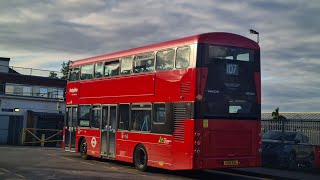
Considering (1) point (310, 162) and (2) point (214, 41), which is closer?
(2) point (214, 41)

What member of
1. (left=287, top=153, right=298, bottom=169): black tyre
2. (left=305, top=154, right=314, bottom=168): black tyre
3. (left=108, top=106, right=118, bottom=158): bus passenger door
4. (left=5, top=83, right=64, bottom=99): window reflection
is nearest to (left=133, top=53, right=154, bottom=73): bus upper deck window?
(left=108, top=106, right=118, bottom=158): bus passenger door

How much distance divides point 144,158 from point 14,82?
39.3 metres

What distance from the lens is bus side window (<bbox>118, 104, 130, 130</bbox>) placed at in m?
18.2

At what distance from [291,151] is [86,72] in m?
10.2

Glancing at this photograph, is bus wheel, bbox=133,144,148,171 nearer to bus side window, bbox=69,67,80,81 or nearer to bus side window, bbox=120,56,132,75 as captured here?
bus side window, bbox=120,56,132,75

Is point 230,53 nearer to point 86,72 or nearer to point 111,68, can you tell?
point 111,68

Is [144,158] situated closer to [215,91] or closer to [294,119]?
[215,91]

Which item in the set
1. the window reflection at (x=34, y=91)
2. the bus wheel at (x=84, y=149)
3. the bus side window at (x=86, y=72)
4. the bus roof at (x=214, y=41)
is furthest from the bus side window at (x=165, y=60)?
the window reflection at (x=34, y=91)

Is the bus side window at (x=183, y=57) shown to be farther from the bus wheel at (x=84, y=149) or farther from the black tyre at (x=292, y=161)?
the bus wheel at (x=84, y=149)

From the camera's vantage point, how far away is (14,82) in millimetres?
52469

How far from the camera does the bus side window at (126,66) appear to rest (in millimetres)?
18109

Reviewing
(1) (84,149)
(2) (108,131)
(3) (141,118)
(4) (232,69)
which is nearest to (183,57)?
(4) (232,69)

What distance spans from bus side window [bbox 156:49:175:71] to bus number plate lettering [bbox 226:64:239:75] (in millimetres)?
2074

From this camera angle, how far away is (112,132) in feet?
62.7
